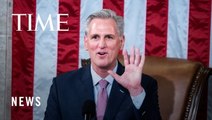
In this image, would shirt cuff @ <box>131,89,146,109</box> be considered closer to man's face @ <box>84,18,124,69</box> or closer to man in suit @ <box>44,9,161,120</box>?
man in suit @ <box>44,9,161,120</box>

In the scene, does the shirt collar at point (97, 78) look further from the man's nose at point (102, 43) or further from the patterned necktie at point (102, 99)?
the man's nose at point (102, 43)

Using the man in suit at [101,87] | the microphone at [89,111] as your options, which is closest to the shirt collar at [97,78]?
the man in suit at [101,87]

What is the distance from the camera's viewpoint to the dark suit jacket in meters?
1.43

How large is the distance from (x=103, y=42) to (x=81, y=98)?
0.26 m

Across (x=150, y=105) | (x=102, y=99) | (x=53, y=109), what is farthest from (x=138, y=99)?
(x=53, y=109)

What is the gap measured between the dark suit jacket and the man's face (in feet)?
0.37


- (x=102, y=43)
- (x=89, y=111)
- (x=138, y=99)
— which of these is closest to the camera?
(x=89, y=111)

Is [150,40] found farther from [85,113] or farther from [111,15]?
[85,113]

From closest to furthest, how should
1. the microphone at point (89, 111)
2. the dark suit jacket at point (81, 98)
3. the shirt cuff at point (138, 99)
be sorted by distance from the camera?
the microphone at point (89, 111)
the shirt cuff at point (138, 99)
the dark suit jacket at point (81, 98)

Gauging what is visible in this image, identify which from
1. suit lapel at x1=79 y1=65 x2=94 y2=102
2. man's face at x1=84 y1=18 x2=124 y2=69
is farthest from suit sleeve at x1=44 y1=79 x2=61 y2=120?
man's face at x1=84 y1=18 x2=124 y2=69

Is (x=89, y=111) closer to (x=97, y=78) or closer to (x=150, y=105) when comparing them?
(x=150, y=105)

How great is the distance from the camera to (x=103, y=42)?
1.47 metres

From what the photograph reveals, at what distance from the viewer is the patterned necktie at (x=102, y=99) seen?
1459mm

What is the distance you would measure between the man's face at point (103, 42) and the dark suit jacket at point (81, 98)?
11cm
